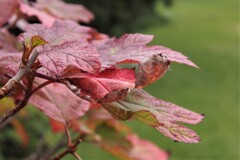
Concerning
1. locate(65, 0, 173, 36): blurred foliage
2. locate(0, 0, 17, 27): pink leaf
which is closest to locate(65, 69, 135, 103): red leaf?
locate(0, 0, 17, 27): pink leaf

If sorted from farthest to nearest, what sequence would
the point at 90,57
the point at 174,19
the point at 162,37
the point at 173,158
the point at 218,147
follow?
the point at 174,19, the point at 162,37, the point at 218,147, the point at 173,158, the point at 90,57

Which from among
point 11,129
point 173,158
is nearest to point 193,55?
point 173,158

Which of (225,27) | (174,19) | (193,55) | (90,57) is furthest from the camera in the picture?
(174,19)

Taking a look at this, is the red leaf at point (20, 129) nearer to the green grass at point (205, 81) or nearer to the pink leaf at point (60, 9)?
the pink leaf at point (60, 9)

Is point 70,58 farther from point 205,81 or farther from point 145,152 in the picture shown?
point 205,81

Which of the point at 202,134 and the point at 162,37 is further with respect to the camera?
the point at 162,37

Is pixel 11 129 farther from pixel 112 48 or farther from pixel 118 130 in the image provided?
pixel 112 48

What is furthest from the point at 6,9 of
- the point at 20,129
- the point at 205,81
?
the point at 205,81
